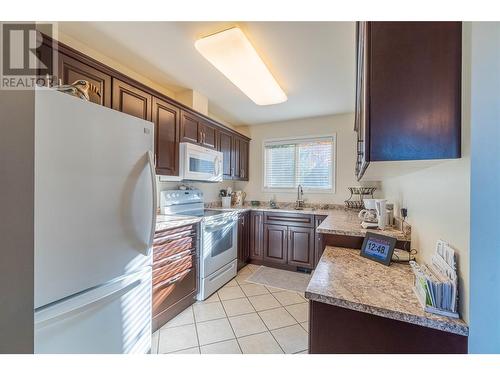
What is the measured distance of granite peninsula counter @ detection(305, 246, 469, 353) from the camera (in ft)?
2.32

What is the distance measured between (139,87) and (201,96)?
0.97 metres

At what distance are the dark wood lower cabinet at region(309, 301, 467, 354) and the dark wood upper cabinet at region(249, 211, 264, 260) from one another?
2463 mm

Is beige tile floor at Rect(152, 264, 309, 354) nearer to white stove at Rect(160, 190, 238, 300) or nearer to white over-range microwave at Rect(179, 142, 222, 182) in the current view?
white stove at Rect(160, 190, 238, 300)

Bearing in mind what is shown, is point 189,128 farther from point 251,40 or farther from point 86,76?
point 251,40

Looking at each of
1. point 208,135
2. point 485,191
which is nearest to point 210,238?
point 208,135

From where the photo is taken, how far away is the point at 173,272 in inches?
77.3

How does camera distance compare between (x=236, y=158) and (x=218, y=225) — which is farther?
(x=236, y=158)

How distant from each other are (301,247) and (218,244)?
1.29 meters

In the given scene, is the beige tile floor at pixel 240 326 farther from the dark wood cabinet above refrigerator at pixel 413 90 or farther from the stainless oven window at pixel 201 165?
the dark wood cabinet above refrigerator at pixel 413 90

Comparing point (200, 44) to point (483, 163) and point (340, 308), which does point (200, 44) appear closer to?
point (483, 163)

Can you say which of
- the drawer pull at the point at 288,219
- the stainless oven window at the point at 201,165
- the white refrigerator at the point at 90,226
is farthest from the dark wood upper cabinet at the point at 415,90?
the drawer pull at the point at 288,219

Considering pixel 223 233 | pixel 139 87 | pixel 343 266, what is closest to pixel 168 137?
pixel 139 87

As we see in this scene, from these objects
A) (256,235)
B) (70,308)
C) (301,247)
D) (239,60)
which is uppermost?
(239,60)

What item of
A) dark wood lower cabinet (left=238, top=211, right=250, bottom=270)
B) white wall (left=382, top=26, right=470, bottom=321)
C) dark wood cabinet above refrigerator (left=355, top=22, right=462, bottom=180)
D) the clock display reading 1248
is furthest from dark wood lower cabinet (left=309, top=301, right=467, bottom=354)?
dark wood lower cabinet (left=238, top=211, right=250, bottom=270)
